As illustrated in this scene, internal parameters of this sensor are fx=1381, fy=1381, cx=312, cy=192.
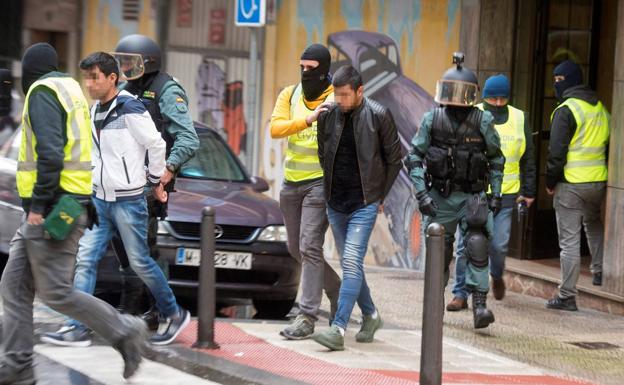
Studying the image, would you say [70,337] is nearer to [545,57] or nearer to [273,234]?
[273,234]

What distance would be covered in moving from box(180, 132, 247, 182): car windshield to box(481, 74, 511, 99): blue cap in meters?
2.15

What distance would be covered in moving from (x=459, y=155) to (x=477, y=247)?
2.19 ft

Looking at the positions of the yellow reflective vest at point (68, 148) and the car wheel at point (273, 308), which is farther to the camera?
the car wheel at point (273, 308)

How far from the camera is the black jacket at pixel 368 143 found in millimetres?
8508

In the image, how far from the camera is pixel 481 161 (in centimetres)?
964

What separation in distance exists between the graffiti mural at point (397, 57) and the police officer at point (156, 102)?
17.1ft

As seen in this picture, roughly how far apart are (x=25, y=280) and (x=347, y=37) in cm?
765

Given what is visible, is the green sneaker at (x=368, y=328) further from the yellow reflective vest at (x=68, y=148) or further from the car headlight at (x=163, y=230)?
the yellow reflective vest at (x=68, y=148)

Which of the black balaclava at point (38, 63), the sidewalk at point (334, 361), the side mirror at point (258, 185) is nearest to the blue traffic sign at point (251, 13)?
the side mirror at point (258, 185)

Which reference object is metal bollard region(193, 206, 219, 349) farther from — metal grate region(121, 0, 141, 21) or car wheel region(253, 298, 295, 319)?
metal grate region(121, 0, 141, 21)

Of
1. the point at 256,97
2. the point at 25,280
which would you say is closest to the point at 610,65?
the point at 256,97

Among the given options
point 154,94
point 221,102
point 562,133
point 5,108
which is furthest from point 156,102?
point 221,102

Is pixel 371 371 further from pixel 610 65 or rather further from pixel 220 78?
pixel 220 78

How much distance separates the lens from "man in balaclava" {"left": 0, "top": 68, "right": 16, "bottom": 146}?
39.0 feet
